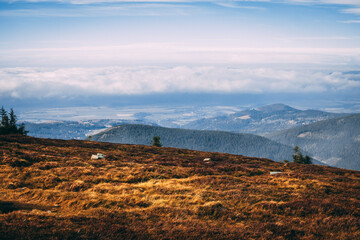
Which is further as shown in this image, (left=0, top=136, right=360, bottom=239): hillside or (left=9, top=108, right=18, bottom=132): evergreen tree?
(left=9, top=108, right=18, bottom=132): evergreen tree

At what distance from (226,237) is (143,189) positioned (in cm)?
1020

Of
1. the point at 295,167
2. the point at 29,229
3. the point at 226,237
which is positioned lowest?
the point at 295,167

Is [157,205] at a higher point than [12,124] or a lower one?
lower

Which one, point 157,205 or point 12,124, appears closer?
point 157,205

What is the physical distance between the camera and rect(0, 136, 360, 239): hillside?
41.9 ft

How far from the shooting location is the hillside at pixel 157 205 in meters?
12.8

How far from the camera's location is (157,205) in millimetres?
17297

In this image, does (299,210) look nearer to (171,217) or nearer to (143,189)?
(171,217)

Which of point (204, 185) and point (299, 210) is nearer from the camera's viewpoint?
point (299, 210)

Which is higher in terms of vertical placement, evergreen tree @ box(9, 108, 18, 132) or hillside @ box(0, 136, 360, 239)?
evergreen tree @ box(9, 108, 18, 132)

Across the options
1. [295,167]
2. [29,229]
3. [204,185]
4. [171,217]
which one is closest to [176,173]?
[204,185]

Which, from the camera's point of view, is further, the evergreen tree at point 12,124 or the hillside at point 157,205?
the evergreen tree at point 12,124

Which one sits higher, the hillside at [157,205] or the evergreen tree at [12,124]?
the evergreen tree at [12,124]

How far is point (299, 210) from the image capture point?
18.0m
